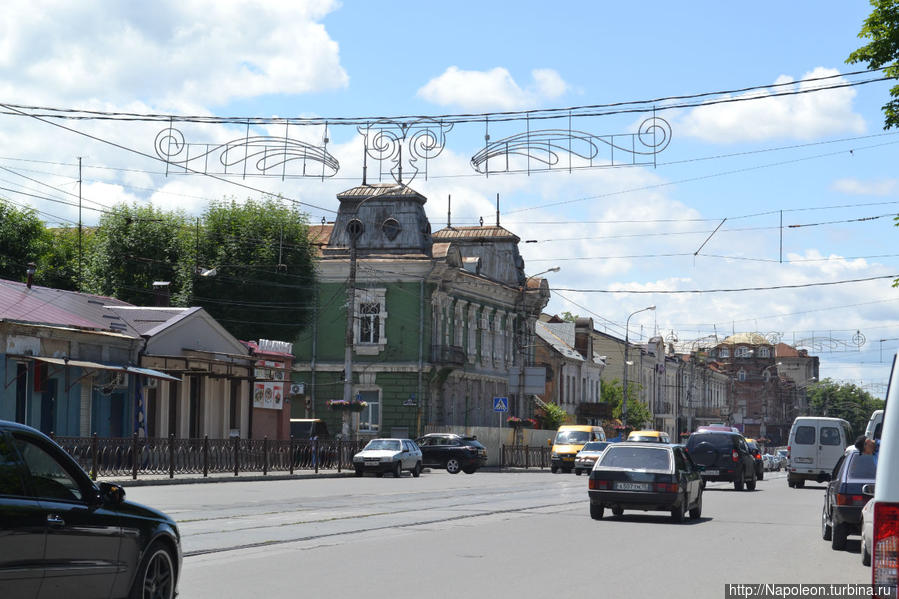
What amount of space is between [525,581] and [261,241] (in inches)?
1885

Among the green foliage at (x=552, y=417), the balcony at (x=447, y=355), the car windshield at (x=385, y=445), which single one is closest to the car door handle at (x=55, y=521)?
the car windshield at (x=385, y=445)

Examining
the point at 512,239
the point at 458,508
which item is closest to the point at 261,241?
the point at 512,239

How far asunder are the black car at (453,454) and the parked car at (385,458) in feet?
17.9

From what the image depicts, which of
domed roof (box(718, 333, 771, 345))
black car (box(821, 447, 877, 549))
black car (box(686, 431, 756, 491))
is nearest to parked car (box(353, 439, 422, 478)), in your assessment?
black car (box(686, 431, 756, 491))

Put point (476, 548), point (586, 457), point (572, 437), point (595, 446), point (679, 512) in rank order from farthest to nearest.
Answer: point (572, 437) < point (595, 446) < point (586, 457) < point (679, 512) < point (476, 548)

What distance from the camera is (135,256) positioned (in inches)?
2441

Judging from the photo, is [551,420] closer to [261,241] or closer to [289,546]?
[261,241]

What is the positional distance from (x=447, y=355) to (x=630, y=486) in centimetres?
4043

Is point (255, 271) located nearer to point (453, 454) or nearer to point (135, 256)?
point (135, 256)

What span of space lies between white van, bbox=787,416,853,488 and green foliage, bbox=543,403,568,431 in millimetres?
36134

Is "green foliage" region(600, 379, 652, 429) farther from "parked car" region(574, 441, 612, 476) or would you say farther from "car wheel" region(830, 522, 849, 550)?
"car wheel" region(830, 522, 849, 550)

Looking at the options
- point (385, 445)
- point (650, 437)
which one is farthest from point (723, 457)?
point (650, 437)

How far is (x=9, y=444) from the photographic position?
7750 millimetres

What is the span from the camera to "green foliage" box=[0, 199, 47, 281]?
63647mm
